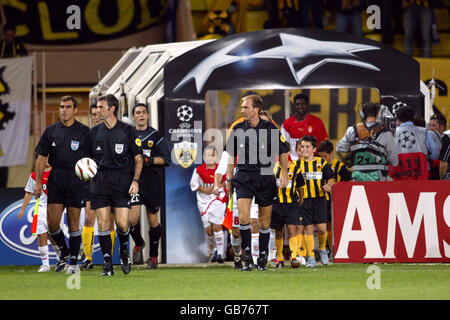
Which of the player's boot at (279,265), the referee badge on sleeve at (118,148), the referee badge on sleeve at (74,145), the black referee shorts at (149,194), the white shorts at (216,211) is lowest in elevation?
the player's boot at (279,265)

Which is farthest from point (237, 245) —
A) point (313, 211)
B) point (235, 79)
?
point (235, 79)

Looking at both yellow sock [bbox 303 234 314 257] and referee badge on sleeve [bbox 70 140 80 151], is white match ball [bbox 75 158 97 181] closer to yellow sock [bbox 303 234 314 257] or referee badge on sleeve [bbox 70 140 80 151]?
referee badge on sleeve [bbox 70 140 80 151]

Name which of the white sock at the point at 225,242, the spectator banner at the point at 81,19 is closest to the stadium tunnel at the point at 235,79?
the white sock at the point at 225,242

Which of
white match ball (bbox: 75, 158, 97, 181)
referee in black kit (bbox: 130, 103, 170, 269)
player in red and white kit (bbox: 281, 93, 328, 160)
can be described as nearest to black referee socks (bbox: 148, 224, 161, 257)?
referee in black kit (bbox: 130, 103, 170, 269)

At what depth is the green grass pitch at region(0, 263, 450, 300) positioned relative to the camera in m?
9.58

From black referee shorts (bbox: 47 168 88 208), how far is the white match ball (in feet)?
2.45

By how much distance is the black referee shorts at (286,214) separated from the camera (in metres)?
13.2

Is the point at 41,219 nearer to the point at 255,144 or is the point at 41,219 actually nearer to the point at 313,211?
the point at 255,144

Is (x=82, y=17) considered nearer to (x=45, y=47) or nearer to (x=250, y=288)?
(x=45, y=47)

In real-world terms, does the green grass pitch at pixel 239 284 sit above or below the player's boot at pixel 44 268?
above

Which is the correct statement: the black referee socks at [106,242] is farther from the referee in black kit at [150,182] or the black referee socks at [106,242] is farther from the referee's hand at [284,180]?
the referee's hand at [284,180]

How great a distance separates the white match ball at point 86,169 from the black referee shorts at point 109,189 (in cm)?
12

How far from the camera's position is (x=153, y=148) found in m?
13.7

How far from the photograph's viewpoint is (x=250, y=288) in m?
10.2
